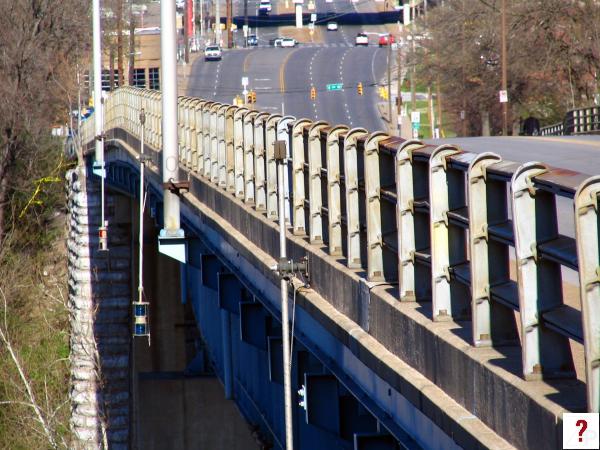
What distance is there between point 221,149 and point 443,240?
1188 centimetres

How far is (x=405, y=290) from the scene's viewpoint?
8.80 m

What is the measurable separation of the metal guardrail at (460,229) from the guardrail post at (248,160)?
1.43 meters

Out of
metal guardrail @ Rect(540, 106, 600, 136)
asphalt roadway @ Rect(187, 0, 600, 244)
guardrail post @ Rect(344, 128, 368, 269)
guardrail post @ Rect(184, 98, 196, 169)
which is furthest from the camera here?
asphalt roadway @ Rect(187, 0, 600, 244)

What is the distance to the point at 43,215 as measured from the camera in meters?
68.2

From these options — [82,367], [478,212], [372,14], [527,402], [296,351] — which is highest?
[372,14]

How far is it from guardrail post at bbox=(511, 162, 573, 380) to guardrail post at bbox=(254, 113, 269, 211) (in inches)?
376

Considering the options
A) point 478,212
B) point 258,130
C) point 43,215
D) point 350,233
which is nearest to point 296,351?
point 350,233

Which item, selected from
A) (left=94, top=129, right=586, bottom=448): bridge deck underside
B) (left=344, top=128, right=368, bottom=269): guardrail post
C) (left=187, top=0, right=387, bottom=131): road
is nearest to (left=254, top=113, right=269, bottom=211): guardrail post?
(left=94, top=129, right=586, bottom=448): bridge deck underside

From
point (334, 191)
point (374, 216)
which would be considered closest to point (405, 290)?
point (374, 216)

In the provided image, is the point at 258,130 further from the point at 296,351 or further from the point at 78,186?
the point at 78,186

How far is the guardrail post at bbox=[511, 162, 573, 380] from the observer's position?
621cm

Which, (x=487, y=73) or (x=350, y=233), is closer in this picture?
(x=350, y=233)

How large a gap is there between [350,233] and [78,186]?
155 ft

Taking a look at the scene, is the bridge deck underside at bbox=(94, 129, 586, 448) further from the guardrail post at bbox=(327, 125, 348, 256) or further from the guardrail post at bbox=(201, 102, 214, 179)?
the guardrail post at bbox=(201, 102, 214, 179)
